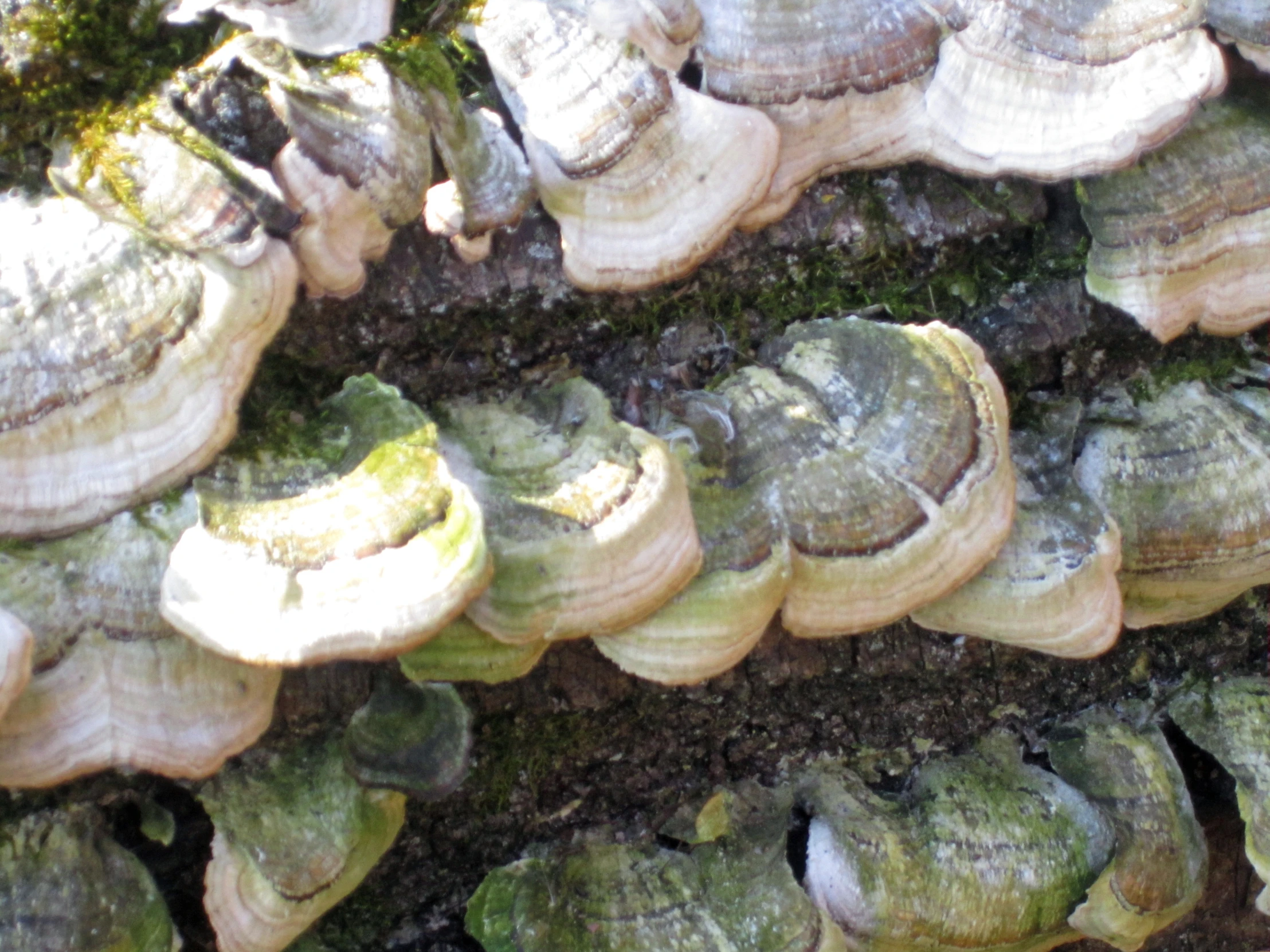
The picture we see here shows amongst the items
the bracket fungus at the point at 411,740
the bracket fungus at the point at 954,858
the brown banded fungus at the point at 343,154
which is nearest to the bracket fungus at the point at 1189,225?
the bracket fungus at the point at 954,858

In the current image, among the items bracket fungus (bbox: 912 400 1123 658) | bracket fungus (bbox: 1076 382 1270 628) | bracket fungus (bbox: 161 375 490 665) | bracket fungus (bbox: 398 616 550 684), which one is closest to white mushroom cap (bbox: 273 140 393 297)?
bracket fungus (bbox: 161 375 490 665)

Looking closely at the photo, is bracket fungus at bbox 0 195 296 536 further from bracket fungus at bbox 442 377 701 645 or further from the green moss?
bracket fungus at bbox 442 377 701 645

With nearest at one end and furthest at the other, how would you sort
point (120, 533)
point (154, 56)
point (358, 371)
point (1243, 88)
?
point (120, 533), point (154, 56), point (358, 371), point (1243, 88)

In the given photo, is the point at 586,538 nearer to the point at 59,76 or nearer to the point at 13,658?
the point at 13,658

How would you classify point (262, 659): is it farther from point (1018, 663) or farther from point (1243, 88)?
point (1243, 88)

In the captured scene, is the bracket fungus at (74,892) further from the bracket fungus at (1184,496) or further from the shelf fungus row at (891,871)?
the bracket fungus at (1184,496)

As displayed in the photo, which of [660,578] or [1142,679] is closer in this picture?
[660,578]

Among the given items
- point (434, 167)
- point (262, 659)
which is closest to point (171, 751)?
point (262, 659)

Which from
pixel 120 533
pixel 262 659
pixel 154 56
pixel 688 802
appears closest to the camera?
pixel 262 659
